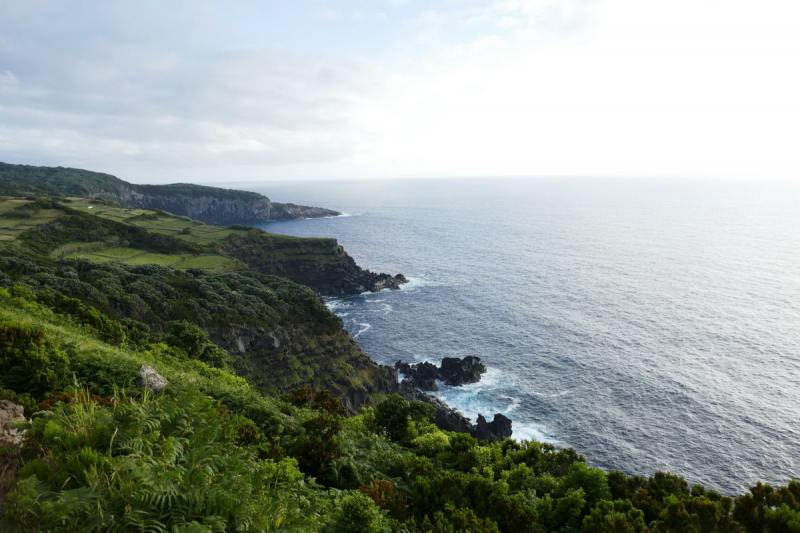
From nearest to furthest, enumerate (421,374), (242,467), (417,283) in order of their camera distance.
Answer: (242,467) < (421,374) < (417,283)

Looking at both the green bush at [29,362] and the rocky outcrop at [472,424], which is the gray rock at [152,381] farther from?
the rocky outcrop at [472,424]

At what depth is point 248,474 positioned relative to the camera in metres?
9.22

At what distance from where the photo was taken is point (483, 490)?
50.8ft

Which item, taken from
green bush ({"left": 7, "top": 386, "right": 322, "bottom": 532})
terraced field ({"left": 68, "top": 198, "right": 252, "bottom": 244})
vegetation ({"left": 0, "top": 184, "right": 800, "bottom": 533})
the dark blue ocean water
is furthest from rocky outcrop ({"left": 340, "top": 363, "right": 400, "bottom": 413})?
terraced field ({"left": 68, "top": 198, "right": 252, "bottom": 244})

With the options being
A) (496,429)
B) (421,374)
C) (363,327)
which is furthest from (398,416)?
(363,327)

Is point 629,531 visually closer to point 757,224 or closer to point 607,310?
point 607,310

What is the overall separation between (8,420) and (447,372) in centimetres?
6803

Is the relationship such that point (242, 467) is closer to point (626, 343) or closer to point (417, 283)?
point (626, 343)

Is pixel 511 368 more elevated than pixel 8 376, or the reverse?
pixel 8 376

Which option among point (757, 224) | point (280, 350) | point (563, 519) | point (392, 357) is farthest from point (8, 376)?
point (757, 224)

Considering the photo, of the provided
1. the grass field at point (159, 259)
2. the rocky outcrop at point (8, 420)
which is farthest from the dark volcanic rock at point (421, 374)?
the rocky outcrop at point (8, 420)

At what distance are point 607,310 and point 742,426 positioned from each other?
1583 inches

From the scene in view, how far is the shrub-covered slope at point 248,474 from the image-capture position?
6.50 metres

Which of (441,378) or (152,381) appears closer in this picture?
(152,381)
